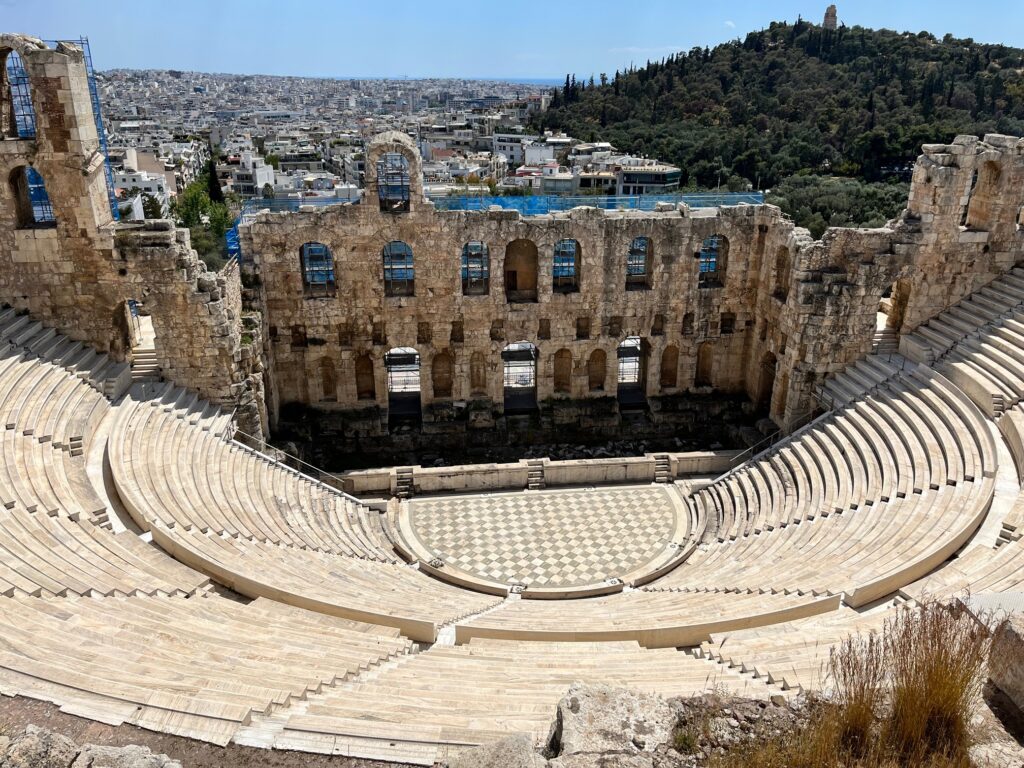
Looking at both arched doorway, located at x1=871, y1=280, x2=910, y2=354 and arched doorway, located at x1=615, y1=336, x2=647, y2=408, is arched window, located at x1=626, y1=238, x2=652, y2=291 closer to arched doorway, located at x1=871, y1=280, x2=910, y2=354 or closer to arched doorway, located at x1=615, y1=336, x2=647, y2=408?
arched doorway, located at x1=615, y1=336, x2=647, y2=408

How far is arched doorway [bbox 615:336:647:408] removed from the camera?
2738 cm

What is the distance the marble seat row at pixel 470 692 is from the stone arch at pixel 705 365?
16268 mm

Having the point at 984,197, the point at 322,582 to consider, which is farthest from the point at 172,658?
the point at 984,197

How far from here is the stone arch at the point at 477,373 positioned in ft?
85.5

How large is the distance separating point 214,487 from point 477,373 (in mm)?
10899

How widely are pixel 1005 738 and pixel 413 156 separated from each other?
19.8 meters

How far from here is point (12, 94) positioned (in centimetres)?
2038

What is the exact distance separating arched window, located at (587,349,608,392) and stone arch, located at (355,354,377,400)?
7668 mm

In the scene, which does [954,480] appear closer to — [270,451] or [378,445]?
[378,445]

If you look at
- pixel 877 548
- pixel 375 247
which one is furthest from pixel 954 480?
pixel 375 247

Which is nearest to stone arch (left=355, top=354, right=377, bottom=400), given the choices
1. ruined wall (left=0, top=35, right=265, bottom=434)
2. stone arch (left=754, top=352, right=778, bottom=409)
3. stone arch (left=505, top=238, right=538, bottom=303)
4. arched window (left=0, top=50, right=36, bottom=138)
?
ruined wall (left=0, top=35, right=265, bottom=434)

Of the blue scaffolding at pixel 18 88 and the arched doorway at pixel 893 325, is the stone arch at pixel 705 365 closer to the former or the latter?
the arched doorway at pixel 893 325

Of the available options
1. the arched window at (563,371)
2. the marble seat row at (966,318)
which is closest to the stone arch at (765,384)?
the marble seat row at (966,318)

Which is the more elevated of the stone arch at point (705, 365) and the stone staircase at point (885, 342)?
the stone staircase at point (885, 342)
